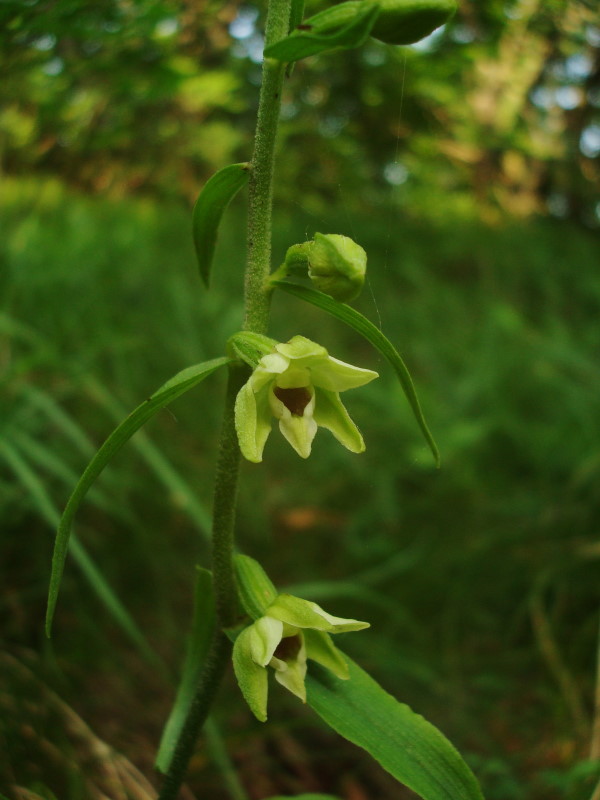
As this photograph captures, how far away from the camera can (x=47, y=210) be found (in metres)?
3.52

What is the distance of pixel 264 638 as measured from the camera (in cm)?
76

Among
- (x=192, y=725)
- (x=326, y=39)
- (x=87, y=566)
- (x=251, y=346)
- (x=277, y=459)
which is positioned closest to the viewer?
(x=326, y=39)

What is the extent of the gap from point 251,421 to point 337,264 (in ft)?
0.58

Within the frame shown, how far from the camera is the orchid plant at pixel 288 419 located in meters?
0.72

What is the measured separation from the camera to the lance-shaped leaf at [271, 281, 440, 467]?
750 mm

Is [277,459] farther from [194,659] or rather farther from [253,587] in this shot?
[253,587]

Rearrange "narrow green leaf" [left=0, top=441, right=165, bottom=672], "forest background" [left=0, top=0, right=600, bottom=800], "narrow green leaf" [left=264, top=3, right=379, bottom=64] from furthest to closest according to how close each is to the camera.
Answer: "forest background" [left=0, top=0, right=600, bottom=800] < "narrow green leaf" [left=0, top=441, right=165, bottom=672] < "narrow green leaf" [left=264, top=3, right=379, bottom=64]

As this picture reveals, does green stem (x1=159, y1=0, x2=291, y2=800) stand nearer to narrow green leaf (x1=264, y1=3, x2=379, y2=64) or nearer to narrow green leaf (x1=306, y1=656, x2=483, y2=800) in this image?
narrow green leaf (x1=264, y1=3, x2=379, y2=64)

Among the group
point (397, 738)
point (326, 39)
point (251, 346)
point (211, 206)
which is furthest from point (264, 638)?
point (326, 39)

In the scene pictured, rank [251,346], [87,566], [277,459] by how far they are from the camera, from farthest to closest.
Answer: [277,459]
[87,566]
[251,346]

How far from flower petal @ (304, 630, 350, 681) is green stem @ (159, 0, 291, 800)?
10 centimetres

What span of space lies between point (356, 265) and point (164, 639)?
126cm

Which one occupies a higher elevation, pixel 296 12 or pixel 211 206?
pixel 296 12

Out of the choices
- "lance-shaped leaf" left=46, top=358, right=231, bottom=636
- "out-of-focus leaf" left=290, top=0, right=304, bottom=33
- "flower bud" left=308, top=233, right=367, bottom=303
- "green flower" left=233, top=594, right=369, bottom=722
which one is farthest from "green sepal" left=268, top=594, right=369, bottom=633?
"out-of-focus leaf" left=290, top=0, right=304, bottom=33
